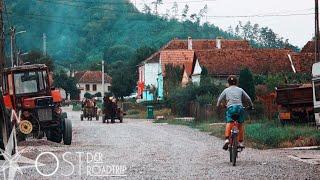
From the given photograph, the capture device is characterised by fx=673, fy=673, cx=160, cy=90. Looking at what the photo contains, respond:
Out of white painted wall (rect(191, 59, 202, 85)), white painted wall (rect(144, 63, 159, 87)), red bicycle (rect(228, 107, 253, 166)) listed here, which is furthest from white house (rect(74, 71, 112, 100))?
red bicycle (rect(228, 107, 253, 166))

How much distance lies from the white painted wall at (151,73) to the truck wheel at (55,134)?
65060mm

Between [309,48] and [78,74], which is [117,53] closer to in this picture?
[78,74]

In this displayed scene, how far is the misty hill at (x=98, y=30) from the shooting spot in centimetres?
14450

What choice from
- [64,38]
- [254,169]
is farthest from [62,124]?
[64,38]

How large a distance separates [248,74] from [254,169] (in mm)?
30729

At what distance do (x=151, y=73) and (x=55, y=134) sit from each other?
67.2 m

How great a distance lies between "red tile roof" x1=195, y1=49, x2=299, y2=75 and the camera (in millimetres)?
59719

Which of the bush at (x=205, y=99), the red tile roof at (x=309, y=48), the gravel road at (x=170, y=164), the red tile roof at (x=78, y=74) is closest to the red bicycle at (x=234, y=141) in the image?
the gravel road at (x=170, y=164)

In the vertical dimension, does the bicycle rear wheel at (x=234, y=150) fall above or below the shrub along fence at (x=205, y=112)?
above

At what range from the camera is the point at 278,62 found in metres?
60.8

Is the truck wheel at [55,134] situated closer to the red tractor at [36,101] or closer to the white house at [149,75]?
the red tractor at [36,101]

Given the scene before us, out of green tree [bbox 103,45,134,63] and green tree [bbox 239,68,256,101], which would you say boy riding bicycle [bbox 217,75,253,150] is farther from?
green tree [bbox 103,45,134,63]

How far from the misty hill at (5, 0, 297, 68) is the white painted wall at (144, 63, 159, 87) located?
49298 millimetres

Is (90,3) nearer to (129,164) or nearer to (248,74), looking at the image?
(248,74)
